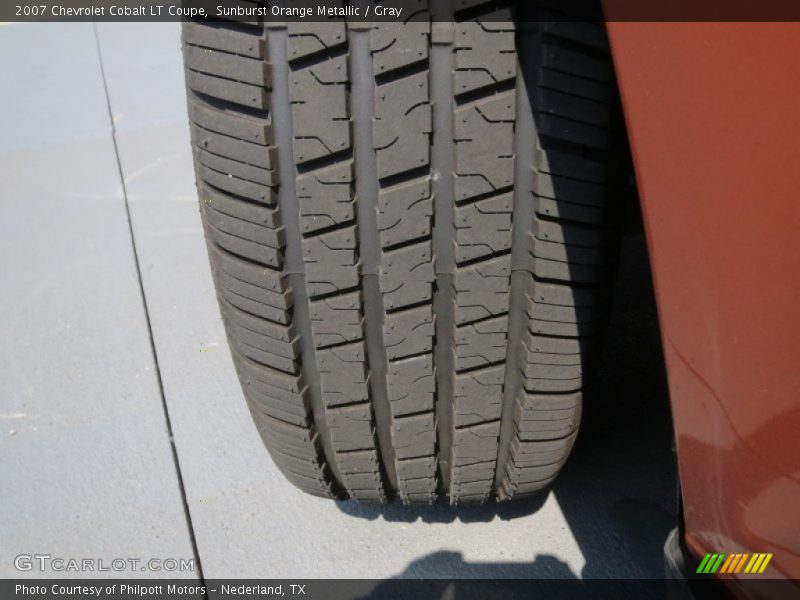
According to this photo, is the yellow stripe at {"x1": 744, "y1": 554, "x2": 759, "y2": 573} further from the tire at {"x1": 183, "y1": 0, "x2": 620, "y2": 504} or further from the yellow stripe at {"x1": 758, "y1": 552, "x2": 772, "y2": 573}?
the tire at {"x1": 183, "y1": 0, "x2": 620, "y2": 504}

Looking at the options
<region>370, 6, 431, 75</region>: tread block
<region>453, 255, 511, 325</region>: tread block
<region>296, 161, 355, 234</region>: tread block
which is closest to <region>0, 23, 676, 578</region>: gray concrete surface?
<region>453, 255, 511, 325</region>: tread block

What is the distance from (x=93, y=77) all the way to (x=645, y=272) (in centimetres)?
288

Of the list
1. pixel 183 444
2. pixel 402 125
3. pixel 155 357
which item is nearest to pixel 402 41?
pixel 402 125

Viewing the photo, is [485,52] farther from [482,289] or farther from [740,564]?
[740,564]

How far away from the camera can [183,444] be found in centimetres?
177

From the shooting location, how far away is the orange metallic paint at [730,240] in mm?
645

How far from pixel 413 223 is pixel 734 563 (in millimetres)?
572

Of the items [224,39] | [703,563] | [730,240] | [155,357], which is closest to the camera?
[730,240]

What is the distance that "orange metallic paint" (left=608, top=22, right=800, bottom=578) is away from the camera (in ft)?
2.11

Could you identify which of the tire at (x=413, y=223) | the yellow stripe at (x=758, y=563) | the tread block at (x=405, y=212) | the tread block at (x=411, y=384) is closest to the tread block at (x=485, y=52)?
the tire at (x=413, y=223)

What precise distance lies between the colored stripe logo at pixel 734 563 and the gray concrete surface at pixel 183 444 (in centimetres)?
48

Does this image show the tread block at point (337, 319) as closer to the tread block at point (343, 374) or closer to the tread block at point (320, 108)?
the tread block at point (343, 374)

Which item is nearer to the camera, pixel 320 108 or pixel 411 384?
pixel 320 108

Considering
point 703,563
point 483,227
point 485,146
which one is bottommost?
point 703,563
